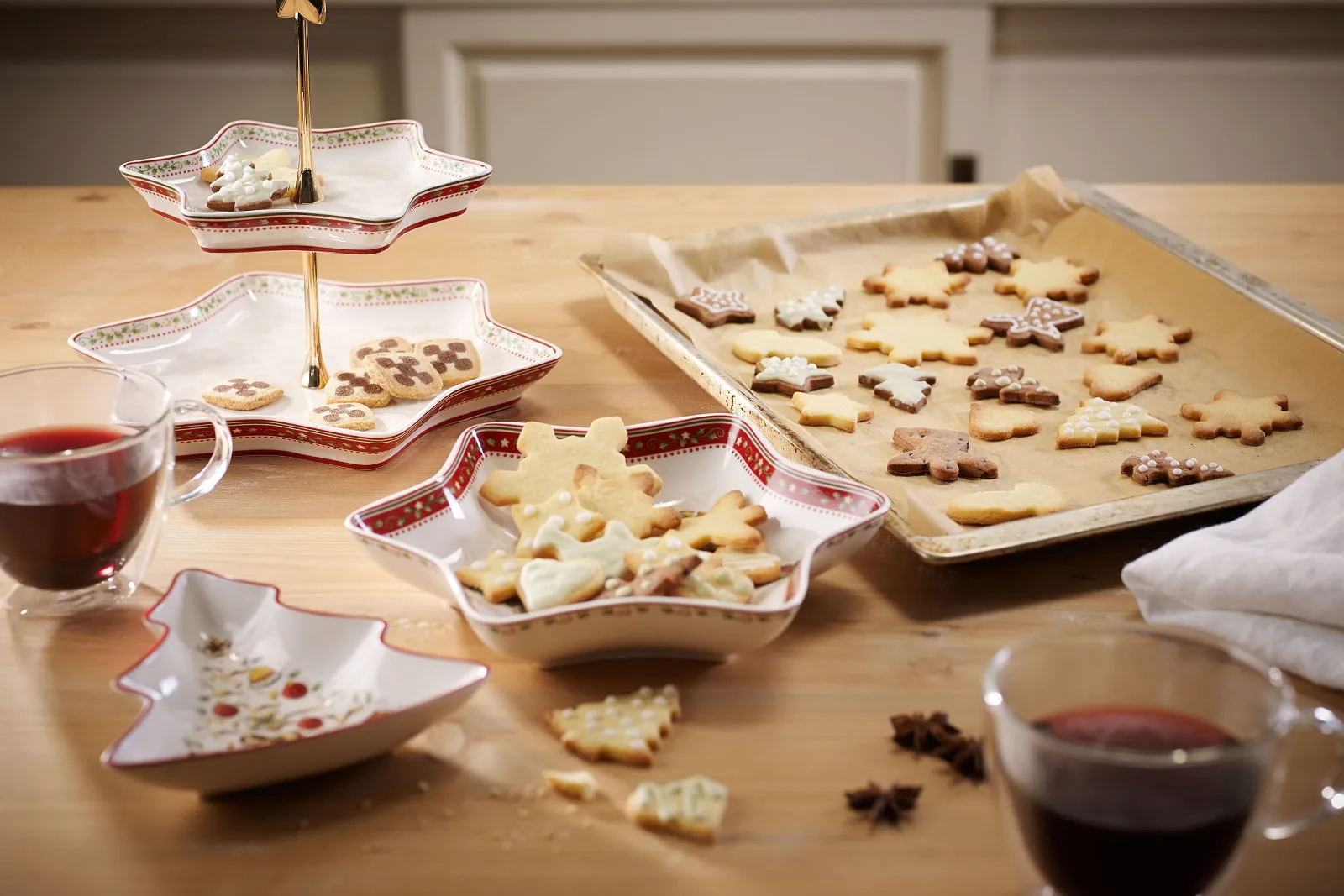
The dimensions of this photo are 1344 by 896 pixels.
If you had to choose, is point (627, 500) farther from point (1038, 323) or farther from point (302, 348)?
point (1038, 323)

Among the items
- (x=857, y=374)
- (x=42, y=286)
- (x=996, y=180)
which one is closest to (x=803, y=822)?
(x=857, y=374)

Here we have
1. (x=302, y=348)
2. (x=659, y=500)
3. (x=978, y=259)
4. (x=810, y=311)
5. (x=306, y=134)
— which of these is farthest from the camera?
(x=978, y=259)

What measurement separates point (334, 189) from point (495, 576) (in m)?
0.51

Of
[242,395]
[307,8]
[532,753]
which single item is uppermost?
[307,8]

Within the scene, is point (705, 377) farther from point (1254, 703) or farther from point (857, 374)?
point (1254, 703)

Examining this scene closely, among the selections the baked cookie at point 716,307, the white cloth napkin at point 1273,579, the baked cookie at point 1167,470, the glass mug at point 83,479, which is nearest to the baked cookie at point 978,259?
the baked cookie at point 716,307

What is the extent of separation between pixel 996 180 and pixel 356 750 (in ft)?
8.42

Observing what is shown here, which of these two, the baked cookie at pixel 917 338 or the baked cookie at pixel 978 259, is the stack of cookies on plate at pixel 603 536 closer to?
the baked cookie at pixel 917 338

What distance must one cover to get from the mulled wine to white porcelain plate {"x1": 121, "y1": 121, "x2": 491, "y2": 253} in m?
0.74

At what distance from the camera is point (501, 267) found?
67.9 inches

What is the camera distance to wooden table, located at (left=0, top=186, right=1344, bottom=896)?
0.73 metres

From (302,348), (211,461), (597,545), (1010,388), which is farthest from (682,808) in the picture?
(302,348)

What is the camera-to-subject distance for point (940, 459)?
1.20m

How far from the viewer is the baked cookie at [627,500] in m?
1.00
